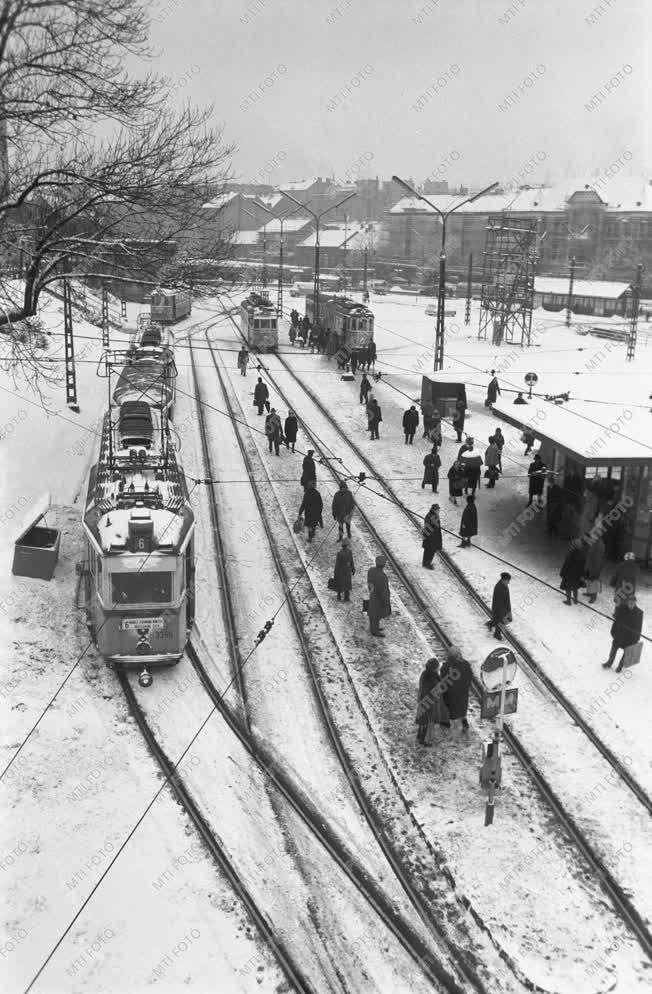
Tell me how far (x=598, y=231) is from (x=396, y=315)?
139ft

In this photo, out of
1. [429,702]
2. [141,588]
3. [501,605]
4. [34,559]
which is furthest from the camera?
[34,559]

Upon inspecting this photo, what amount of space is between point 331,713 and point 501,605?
3.78 metres

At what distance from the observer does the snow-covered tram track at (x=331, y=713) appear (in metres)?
8.80

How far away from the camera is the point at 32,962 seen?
8008 millimetres

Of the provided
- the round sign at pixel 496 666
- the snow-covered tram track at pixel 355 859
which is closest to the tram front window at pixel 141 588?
the snow-covered tram track at pixel 355 859

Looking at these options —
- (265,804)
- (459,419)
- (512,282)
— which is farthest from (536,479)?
(512,282)

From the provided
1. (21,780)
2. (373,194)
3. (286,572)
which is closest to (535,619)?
(286,572)

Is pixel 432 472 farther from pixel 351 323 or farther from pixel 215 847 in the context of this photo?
pixel 351 323

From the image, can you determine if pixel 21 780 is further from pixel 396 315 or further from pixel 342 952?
pixel 396 315

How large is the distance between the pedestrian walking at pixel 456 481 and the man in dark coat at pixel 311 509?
4.13m

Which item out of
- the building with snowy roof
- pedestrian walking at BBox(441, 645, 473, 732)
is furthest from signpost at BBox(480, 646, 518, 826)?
the building with snowy roof

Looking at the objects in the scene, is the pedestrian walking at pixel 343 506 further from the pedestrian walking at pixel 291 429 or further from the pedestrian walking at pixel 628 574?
the pedestrian walking at pixel 291 429

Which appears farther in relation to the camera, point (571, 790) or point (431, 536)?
point (431, 536)

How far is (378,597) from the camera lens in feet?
47.1
